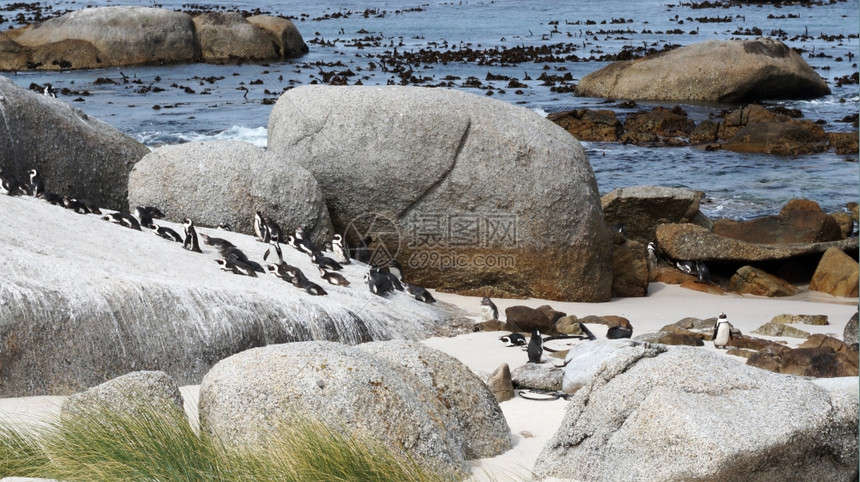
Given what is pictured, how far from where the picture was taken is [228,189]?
36.6ft

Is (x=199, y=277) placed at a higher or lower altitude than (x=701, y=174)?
higher

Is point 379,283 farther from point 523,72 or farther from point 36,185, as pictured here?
point 523,72

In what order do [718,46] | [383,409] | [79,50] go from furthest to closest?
1. [79,50]
2. [718,46]
3. [383,409]

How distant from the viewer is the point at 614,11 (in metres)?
71.4

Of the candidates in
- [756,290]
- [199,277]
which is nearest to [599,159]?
[756,290]

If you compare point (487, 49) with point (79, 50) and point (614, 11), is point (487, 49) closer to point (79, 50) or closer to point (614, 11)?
point (79, 50)

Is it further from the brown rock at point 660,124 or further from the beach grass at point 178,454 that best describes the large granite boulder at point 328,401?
the brown rock at point 660,124

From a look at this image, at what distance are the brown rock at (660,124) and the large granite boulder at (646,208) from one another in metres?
10.8

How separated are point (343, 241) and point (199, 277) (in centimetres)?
267

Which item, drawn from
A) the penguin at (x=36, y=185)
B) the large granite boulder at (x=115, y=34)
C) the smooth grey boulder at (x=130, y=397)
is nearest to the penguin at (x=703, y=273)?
the penguin at (x=36, y=185)

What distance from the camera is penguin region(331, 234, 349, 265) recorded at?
10750mm

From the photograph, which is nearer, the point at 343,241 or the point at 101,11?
the point at 343,241

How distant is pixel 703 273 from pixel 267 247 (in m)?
5.96

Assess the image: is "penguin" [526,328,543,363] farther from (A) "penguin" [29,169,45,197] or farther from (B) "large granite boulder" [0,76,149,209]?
(B) "large granite boulder" [0,76,149,209]
